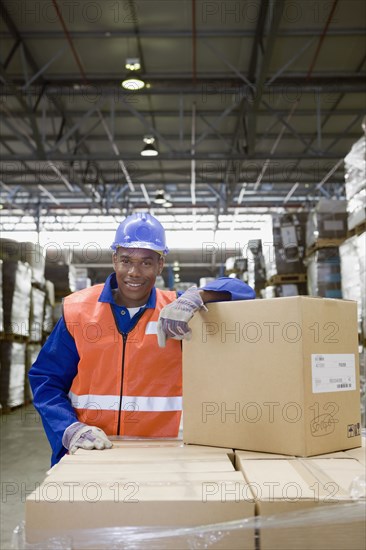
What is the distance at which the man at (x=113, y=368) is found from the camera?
7.23 feet

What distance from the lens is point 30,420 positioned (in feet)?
25.7

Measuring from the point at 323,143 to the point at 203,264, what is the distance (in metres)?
9.65

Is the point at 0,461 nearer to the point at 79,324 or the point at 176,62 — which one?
the point at 79,324

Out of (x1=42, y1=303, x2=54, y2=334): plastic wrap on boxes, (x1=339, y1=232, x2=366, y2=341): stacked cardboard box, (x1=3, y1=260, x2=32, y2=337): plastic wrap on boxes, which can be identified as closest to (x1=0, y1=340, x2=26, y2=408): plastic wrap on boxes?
(x1=3, y1=260, x2=32, y2=337): plastic wrap on boxes

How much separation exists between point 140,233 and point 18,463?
150 inches

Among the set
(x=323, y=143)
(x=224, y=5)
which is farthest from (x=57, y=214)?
(x=224, y=5)

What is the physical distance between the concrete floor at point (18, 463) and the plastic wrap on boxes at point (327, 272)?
365 centimetres

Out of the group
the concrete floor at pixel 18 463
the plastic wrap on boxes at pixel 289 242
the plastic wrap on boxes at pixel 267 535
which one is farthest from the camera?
the plastic wrap on boxes at pixel 289 242

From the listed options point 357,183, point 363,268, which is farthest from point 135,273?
point 357,183

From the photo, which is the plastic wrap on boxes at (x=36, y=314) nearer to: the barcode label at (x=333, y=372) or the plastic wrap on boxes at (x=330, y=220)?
the plastic wrap on boxes at (x=330, y=220)

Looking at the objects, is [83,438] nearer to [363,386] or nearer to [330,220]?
[363,386]

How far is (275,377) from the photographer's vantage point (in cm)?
160

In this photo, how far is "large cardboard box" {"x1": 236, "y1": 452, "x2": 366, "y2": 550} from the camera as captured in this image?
1.08 metres

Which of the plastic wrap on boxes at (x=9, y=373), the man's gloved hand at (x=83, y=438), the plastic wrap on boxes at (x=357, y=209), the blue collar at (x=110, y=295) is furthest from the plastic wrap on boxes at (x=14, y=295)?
the man's gloved hand at (x=83, y=438)
